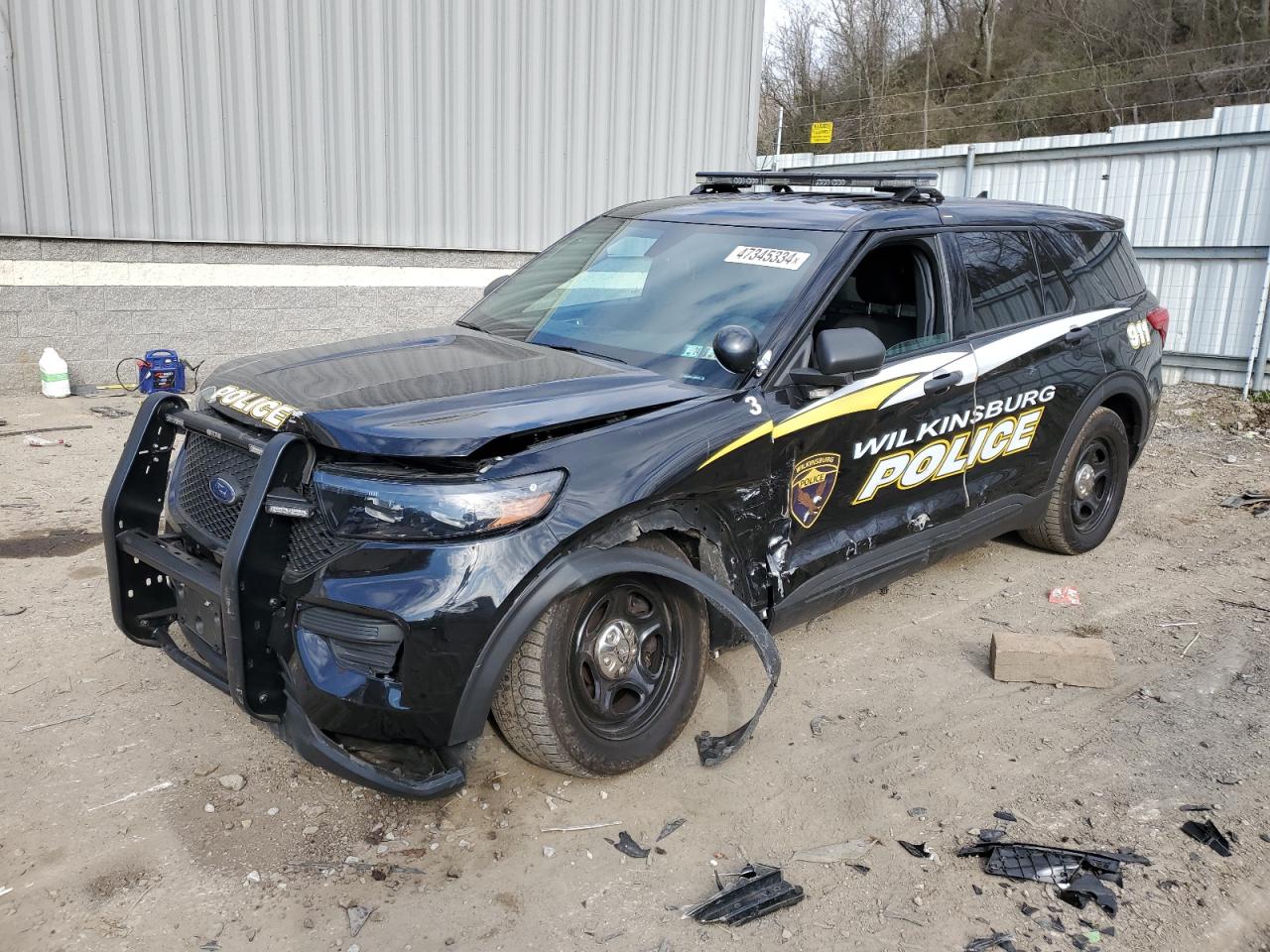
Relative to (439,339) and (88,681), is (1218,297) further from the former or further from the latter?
(88,681)

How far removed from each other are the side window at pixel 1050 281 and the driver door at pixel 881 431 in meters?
0.86

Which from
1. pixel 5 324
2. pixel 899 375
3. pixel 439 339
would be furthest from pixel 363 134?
pixel 899 375

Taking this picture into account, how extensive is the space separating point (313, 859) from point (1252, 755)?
10.5 ft

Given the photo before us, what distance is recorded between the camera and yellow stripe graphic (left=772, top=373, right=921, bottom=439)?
356cm

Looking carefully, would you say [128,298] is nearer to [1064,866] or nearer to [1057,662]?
[1057,662]

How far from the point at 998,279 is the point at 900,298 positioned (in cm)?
58

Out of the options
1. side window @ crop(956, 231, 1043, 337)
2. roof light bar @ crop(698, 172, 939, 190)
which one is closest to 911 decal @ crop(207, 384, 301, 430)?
roof light bar @ crop(698, 172, 939, 190)

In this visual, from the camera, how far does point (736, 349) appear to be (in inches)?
136

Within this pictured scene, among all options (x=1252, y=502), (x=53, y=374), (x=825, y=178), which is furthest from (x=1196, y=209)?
(x=53, y=374)

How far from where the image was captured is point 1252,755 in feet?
12.0

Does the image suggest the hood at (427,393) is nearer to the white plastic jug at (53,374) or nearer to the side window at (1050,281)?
the side window at (1050,281)

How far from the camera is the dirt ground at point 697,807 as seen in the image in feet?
8.97

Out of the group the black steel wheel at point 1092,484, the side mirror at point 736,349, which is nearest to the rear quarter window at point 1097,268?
the black steel wheel at point 1092,484

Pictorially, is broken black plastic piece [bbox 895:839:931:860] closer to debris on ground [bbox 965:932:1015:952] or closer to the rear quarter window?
debris on ground [bbox 965:932:1015:952]
